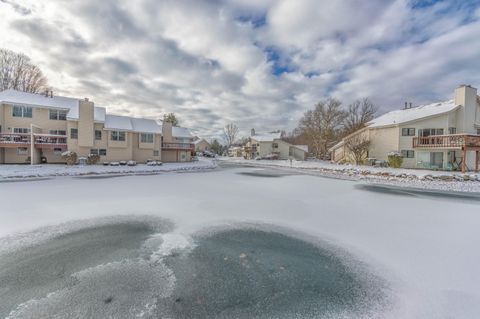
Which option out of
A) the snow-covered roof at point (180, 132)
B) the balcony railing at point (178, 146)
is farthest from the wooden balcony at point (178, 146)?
the snow-covered roof at point (180, 132)

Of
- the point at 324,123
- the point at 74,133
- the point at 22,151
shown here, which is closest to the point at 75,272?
the point at 74,133

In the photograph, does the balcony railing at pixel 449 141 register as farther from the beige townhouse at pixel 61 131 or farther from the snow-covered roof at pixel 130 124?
the beige townhouse at pixel 61 131

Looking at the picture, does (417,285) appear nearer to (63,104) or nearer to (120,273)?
(120,273)

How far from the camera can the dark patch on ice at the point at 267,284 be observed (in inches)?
115

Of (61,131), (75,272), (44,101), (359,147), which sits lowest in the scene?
(75,272)

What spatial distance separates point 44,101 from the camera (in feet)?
81.9

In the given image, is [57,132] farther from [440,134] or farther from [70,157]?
[440,134]

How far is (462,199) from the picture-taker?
10359 mm

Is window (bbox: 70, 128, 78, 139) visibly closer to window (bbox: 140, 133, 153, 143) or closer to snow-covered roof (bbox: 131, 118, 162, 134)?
snow-covered roof (bbox: 131, 118, 162, 134)

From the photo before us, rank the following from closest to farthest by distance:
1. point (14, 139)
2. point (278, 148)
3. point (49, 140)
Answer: point (14, 139), point (49, 140), point (278, 148)

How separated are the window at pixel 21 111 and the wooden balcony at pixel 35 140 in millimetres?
2961

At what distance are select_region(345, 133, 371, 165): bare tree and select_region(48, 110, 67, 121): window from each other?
38.6m

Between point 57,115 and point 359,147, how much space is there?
129 ft

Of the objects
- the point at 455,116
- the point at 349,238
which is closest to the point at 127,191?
the point at 349,238
